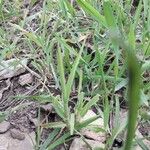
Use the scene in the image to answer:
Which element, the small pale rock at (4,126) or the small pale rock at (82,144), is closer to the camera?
the small pale rock at (82,144)

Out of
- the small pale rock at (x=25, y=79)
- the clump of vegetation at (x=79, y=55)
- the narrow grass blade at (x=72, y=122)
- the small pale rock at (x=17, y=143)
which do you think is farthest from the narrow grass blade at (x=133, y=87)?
the small pale rock at (x=25, y=79)

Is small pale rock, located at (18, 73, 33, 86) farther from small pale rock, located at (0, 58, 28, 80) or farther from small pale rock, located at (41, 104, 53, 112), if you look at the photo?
small pale rock, located at (41, 104, 53, 112)

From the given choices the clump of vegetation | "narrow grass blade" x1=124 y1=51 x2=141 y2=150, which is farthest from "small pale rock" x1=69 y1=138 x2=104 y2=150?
"narrow grass blade" x1=124 y1=51 x2=141 y2=150

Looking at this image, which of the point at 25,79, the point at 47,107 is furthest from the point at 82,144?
the point at 25,79

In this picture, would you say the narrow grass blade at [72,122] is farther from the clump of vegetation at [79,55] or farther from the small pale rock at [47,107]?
the small pale rock at [47,107]

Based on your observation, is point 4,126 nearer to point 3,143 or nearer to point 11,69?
point 3,143
